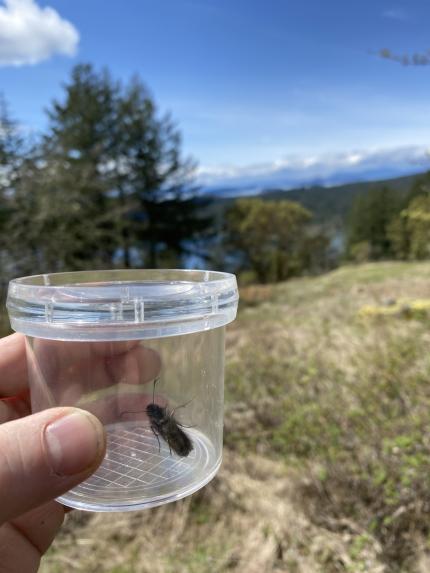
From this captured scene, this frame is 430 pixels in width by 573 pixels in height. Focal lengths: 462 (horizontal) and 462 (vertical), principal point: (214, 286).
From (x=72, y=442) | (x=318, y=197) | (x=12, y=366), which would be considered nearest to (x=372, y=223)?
(x=318, y=197)

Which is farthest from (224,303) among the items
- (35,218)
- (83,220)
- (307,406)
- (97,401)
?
(83,220)

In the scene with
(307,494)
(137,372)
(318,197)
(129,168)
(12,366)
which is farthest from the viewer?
(318,197)

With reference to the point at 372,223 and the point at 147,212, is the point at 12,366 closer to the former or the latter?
the point at 147,212

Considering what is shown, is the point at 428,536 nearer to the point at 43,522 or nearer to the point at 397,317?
the point at 43,522

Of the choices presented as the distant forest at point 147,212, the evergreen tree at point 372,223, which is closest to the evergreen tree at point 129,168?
the distant forest at point 147,212

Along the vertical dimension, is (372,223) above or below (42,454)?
below

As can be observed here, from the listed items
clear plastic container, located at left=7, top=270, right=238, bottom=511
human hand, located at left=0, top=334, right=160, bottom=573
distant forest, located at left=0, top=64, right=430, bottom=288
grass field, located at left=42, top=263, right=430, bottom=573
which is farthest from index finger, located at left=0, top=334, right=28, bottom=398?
distant forest, located at left=0, top=64, right=430, bottom=288

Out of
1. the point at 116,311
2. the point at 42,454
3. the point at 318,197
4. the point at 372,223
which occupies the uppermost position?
the point at 318,197

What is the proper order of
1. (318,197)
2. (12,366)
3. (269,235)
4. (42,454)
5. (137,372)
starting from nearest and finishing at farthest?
(42,454) → (137,372) → (12,366) → (318,197) → (269,235)
